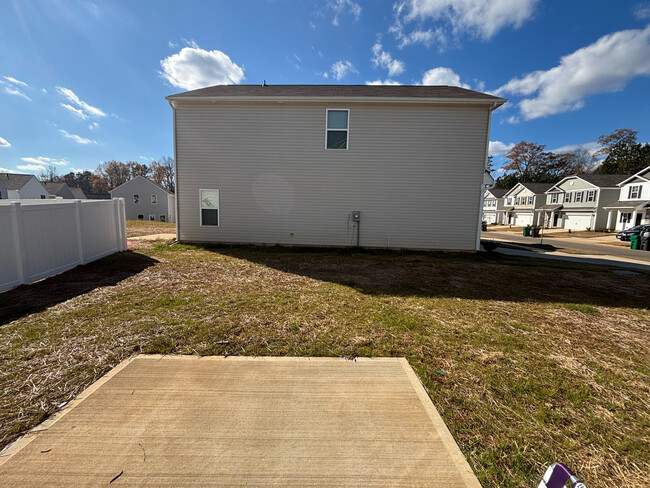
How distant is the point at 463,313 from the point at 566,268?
6.28 meters

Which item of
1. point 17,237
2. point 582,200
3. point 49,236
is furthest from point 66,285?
point 582,200

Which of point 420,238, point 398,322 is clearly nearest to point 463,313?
point 398,322

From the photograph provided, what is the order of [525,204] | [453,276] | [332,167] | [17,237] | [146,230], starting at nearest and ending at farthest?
[17,237] < [453,276] < [332,167] < [146,230] < [525,204]

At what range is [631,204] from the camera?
26578 millimetres

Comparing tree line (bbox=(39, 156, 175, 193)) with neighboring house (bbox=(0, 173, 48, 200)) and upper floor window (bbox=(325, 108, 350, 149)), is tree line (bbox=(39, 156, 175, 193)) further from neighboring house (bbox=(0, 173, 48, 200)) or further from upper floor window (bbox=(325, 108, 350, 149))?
upper floor window (bbox=(325, 108, 350, 149))

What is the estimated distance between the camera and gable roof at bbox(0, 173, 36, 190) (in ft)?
116

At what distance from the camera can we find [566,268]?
7.84 meters

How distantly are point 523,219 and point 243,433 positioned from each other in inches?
2004

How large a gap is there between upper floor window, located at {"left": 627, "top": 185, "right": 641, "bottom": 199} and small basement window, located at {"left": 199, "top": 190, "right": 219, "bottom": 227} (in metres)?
39.9

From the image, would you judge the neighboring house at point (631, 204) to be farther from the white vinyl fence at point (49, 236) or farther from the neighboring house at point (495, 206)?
the white vinyl fence at point (49, 236)

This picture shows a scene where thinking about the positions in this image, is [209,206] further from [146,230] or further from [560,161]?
[560,161]

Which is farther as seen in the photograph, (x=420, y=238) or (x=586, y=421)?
(x=420, y=238)

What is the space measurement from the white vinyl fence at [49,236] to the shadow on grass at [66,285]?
21 cm

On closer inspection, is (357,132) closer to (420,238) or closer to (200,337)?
(420,238)
